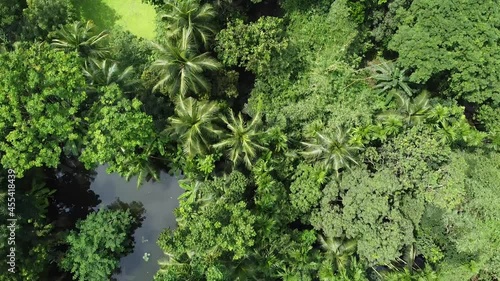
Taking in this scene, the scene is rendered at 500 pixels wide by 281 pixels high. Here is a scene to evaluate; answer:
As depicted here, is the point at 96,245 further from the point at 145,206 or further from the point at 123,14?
the point at 123,14

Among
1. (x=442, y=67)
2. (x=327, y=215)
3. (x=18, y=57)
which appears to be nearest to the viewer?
(x=18, y=57)

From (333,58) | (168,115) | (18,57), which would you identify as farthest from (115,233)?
(333,58)

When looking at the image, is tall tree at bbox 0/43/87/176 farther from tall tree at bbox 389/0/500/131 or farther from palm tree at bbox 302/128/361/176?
tall tree at bbox 389/0/500/131

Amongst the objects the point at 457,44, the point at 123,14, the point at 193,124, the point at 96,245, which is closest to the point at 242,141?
the point at 193,124

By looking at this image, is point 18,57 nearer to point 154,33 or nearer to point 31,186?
point 31,186

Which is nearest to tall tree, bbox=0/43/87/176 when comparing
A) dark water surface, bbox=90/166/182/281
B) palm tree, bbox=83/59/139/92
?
palm tree, bbox=83/59/139/92

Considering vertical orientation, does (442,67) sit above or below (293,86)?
below
